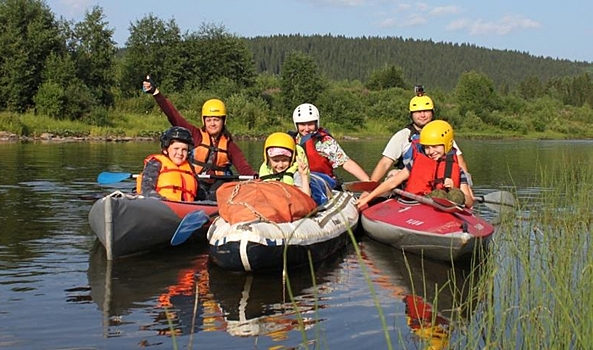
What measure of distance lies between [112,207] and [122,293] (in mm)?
1072

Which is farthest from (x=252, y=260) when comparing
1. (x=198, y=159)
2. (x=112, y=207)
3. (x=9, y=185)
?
(x=9, y=185)

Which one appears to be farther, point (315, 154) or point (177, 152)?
point (315, 154)

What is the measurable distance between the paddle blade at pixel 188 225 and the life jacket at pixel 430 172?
2250 mm

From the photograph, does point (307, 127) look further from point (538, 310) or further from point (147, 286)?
point (538, 310)

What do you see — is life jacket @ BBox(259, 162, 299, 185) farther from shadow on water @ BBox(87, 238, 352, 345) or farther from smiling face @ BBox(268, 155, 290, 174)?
shadow on water @ BBox(87, 238, 352, 345)

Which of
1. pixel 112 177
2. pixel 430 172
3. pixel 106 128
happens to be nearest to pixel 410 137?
pixel 430 172

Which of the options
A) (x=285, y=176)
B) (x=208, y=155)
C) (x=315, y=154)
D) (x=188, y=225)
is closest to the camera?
(x=188, y=225)

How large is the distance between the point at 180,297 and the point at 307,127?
159 inches

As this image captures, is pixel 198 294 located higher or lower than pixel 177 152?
lower

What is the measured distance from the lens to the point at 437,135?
780 cm

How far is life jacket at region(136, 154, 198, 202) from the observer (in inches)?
308

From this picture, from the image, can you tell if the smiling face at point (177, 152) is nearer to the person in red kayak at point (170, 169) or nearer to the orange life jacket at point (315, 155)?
the person in red kayak at point (170, 169)

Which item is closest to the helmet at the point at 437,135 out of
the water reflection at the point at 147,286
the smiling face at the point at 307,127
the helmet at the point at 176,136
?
the smiling face at the point at 307,127

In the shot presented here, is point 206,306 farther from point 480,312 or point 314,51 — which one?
point 314,51
